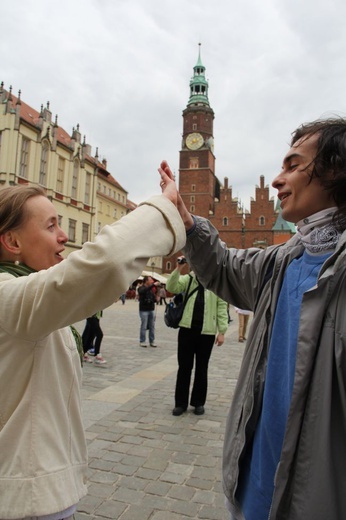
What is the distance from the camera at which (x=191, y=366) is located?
5398 mm

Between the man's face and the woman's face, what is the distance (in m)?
0.95

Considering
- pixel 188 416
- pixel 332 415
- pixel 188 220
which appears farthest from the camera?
pixel 188 416

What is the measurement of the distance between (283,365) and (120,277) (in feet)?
2.66

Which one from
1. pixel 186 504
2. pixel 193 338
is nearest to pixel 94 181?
pixel 193 338

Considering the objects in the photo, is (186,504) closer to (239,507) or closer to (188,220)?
(239,507)

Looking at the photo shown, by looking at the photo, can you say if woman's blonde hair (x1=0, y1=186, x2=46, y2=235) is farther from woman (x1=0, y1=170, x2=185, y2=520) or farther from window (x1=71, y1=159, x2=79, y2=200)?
window (x1=71, y1=159, x2=79, y2=200)

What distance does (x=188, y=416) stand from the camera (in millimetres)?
5152

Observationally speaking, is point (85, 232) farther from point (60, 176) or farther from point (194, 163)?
point (194, 163)

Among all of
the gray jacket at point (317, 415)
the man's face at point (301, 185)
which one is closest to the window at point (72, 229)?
the man's face at point (301, 185)

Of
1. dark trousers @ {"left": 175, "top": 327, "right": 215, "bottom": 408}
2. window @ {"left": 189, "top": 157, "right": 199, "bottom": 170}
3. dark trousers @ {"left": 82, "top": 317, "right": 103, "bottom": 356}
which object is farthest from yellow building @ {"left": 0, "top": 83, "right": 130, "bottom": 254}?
dark trousers @ {"left": 175, "top": 327, "right": 215, "bottom": 408}

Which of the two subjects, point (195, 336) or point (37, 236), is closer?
point (37, 236)

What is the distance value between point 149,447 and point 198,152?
208 ft

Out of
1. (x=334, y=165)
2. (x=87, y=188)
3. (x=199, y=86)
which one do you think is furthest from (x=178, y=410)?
(x=199, y=86)

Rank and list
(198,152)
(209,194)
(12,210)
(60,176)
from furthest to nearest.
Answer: (198,152) < (209,194) < (60,176) < (12,210)
